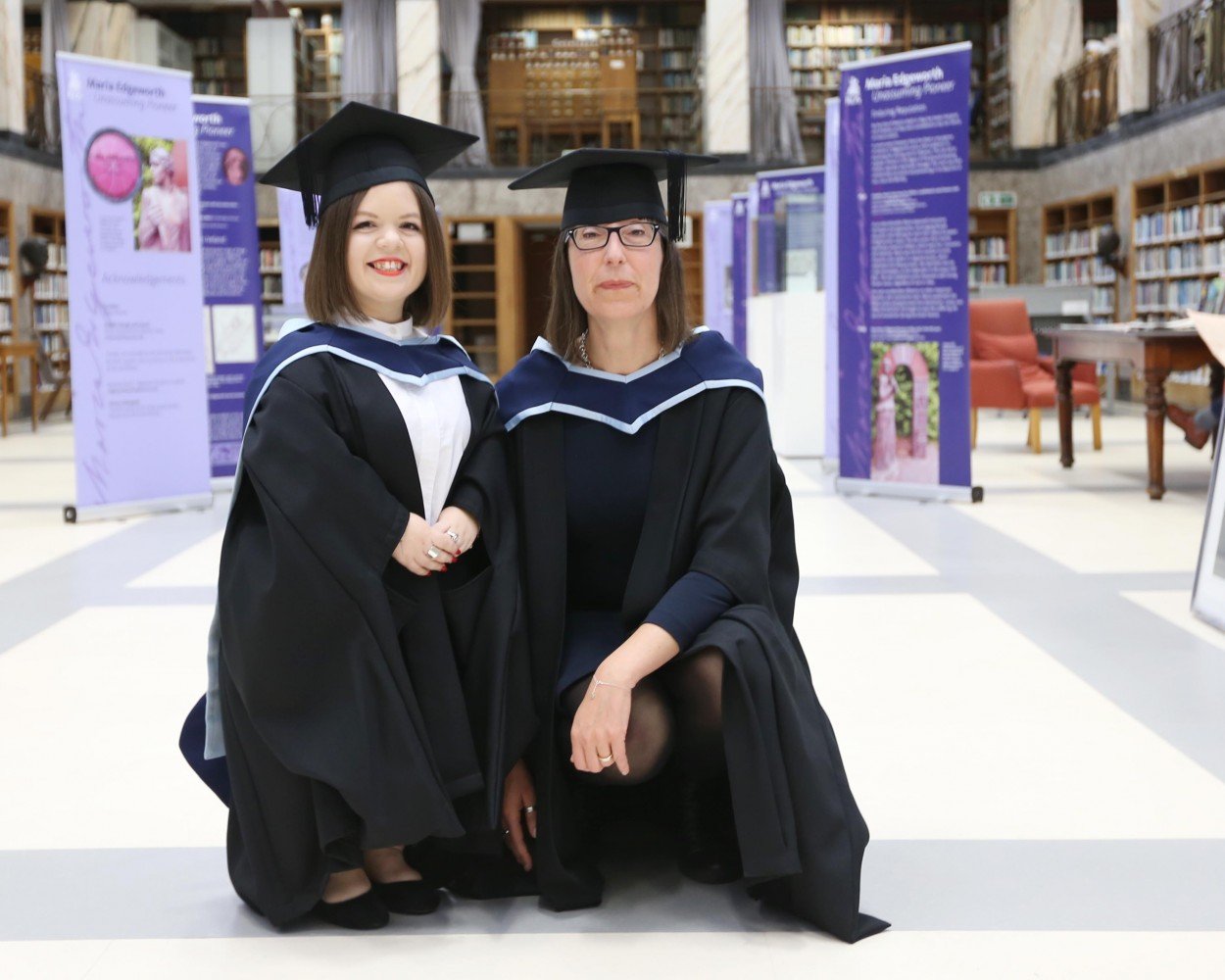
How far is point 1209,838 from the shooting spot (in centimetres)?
260

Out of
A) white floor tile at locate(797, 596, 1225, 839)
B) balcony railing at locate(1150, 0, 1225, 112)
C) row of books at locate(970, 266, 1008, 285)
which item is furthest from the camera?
row of books at locate(970, 266, 1008, 285)

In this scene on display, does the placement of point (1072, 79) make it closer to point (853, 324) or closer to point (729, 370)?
point (853, 324)

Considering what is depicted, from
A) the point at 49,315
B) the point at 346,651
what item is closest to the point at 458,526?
the point at 346,651

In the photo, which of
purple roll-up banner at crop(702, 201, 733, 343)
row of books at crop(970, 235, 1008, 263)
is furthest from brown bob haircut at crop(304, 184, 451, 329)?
row of books at crop(970, 235, 1008, 263)

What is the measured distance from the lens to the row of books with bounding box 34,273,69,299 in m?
15.7

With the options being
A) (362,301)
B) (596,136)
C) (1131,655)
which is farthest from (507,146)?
(362,301)

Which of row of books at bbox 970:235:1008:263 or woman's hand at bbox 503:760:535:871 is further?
row of books at bbox 970:235:1008:263

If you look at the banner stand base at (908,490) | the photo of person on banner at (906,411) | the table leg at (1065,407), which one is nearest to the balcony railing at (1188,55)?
the table leg at (1065,407)

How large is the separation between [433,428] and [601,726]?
539mm

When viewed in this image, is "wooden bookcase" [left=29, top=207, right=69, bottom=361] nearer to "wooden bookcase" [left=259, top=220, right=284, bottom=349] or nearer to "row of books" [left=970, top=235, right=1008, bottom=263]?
"wooden bookcase" [left=259, top=220, right=284, bottom=349]

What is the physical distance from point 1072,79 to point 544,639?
1722 centimetres

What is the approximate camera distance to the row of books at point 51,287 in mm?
15695

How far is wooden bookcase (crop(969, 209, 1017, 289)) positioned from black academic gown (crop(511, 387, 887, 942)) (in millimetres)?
16904

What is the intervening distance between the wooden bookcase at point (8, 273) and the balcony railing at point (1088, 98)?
477 inches
